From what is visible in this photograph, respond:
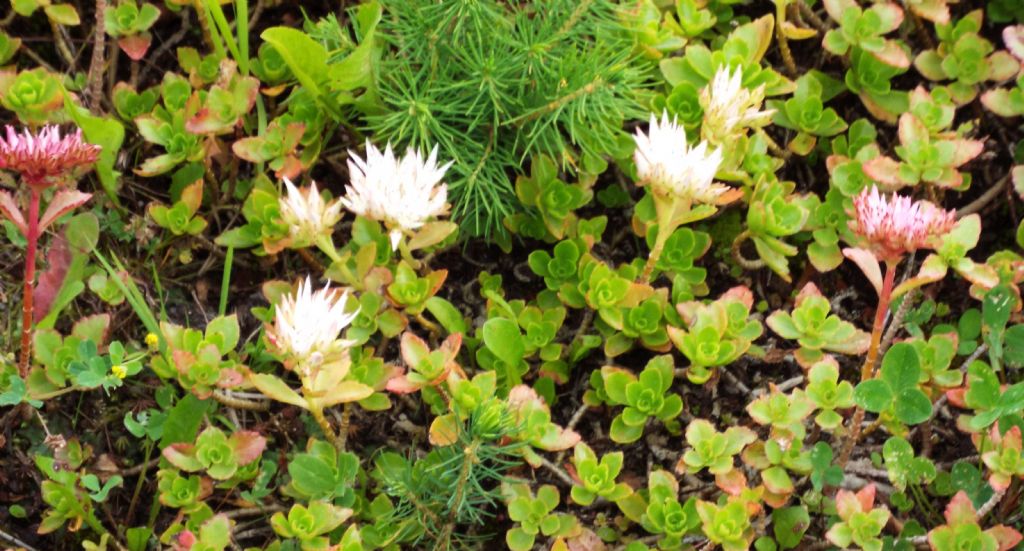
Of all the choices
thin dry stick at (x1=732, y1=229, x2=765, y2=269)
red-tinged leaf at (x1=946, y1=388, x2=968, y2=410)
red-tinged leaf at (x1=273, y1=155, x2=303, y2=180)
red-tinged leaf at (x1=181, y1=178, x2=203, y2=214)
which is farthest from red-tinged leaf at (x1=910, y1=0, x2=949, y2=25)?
red-tinged leaf at (x1=181, y1=178, x2=203, y2=214)

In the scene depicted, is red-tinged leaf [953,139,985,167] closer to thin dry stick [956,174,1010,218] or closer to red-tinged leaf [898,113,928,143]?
red-tinged leaf [898,113,928,143]

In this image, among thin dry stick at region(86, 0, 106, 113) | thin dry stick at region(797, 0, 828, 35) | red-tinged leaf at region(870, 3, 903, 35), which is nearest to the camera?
thin dry stick at region(86, 0, 106, 113)

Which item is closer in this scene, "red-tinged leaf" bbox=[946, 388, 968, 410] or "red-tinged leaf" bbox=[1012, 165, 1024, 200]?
"red-tinged leaf" bbox=[946, 388, 968, 410]

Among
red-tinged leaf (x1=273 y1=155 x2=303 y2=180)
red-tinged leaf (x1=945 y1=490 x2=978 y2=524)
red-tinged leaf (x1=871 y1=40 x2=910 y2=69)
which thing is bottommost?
red-tinged leaf (x1=945 y1=490 x2=978 y2=524)

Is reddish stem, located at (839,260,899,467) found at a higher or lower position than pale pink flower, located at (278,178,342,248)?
lower

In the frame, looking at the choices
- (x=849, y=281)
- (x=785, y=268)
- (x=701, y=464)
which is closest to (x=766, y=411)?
(x=701, y=464)

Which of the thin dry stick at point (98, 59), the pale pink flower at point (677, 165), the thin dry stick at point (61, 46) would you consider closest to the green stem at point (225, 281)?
the thin dry stick at point (98, 59)
